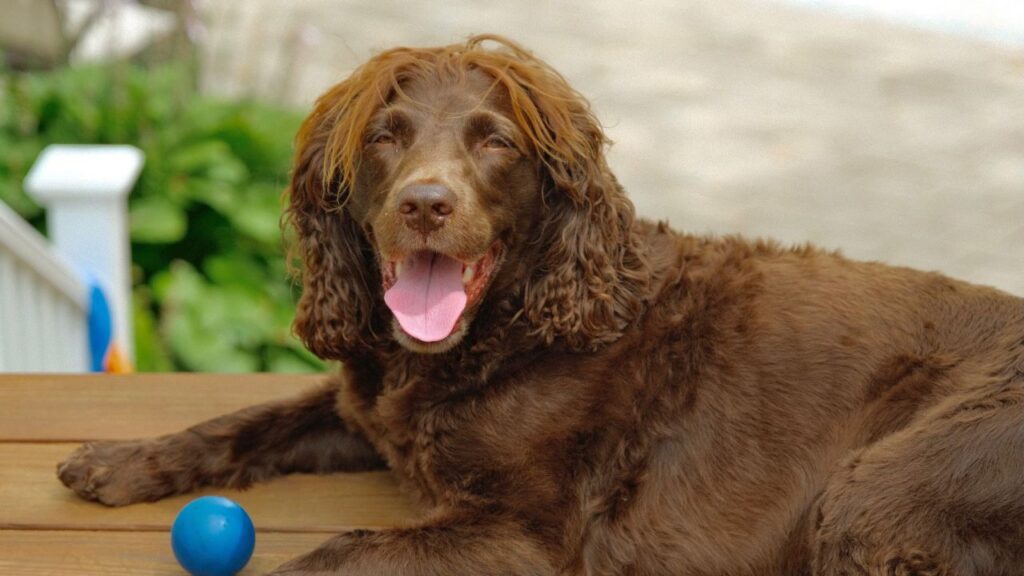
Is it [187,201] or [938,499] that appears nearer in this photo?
[938,499]

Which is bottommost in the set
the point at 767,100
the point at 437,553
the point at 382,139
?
the point at 437,553

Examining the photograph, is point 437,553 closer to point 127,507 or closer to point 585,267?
point 585,267

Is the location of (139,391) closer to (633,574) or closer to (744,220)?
(633,574)

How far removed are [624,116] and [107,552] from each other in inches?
240

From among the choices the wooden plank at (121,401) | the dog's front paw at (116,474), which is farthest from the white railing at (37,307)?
the dog's front paw at (116,474)

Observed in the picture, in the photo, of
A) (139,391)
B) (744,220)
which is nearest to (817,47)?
(744,220)

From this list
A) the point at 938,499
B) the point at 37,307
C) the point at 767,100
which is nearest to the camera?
the point at 938,499

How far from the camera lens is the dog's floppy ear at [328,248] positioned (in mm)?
2998

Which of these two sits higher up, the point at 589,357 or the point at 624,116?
the point at 624,116

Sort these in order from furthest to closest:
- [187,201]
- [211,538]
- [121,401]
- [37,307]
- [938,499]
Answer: [187,201]
[37,307]
[121,401]
[211,538]
[938,499]

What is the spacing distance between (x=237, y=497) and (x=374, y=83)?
103cm

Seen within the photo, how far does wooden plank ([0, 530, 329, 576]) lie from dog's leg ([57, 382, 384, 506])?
16 centimetres

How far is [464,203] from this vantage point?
2.71 meters

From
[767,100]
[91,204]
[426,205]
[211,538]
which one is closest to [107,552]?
[211,538]
